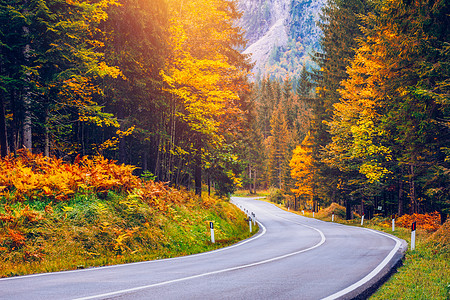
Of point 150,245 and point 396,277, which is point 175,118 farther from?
point 396,277

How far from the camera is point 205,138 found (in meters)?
19.8

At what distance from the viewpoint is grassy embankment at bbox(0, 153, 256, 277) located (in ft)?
28.0

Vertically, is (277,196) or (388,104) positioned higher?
(388,104)

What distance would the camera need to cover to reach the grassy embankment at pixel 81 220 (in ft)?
28.0

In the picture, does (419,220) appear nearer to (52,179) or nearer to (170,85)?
(170,85)

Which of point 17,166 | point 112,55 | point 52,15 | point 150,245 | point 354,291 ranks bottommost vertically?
point 150,245

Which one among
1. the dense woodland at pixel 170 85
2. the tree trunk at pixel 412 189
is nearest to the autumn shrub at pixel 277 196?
the dense woodland at pixel 170 85

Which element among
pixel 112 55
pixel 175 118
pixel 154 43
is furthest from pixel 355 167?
pixel 112 55

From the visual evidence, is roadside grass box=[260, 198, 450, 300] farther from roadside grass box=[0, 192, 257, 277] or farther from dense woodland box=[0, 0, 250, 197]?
dense woodland box=[0, 0, 250, 197]

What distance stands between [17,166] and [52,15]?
6064 millimetres

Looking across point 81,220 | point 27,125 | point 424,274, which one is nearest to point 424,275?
point 424,274

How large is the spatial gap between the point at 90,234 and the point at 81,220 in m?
0.59

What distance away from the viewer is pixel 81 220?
10.1 metres

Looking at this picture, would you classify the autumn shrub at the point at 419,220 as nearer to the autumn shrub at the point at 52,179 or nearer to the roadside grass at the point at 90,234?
the roadside grass at the point at 90,234
